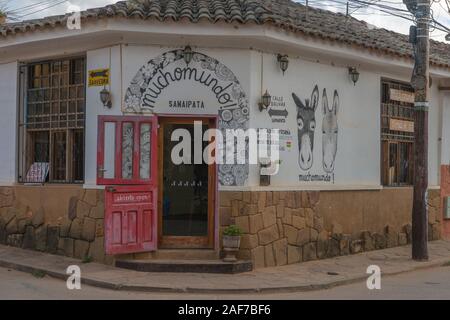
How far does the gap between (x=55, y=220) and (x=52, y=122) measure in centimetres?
185

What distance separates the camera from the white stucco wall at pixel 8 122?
1170cm

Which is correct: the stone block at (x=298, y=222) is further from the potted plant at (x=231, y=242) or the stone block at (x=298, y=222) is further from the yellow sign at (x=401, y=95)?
the yellow sign at (x=401, y=95)

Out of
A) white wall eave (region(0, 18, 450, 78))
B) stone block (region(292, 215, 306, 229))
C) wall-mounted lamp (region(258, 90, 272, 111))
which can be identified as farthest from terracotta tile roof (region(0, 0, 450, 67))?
stone block (region(292, 215, 306, 229))

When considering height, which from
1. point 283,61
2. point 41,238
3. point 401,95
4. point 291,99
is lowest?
point 41,238

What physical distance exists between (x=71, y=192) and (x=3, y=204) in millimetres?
2047

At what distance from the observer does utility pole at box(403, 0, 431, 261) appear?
11.1 meters

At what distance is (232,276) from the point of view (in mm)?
9406

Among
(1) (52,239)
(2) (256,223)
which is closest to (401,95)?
(2) (256,223)

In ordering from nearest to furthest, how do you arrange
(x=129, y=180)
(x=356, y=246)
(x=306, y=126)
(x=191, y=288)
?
(x=191, y=288) < (x=129, y=180) < (x=306, y=126) < (x=356, y=246)

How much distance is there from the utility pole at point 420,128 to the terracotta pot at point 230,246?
371cm

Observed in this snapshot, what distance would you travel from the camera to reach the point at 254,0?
37.1ft

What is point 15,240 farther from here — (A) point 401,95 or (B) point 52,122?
(A) point 401,95
